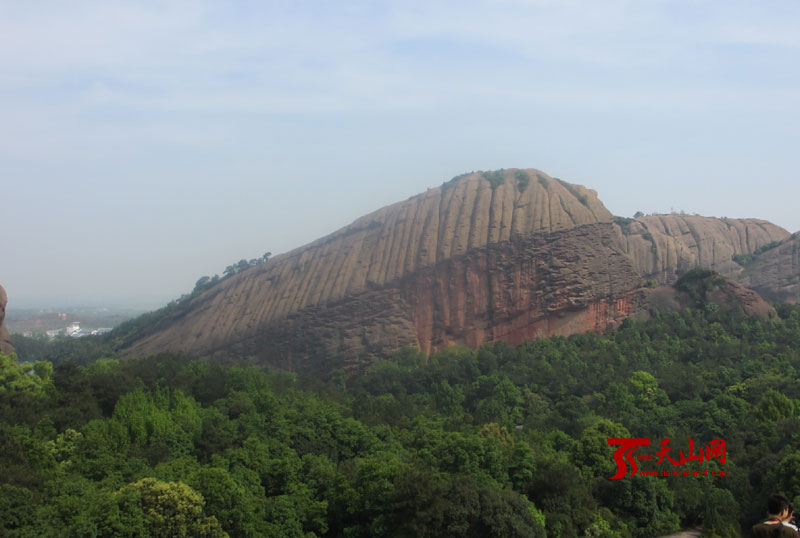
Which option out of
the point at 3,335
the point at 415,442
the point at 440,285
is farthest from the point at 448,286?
the point at 3,335

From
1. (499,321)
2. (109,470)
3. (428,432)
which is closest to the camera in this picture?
(109,470)

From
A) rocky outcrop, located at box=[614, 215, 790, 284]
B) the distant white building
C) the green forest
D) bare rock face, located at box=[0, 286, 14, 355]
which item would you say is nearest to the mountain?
the green forest

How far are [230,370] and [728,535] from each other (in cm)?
2760

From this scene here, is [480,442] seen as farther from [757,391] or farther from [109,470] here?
[757,391]

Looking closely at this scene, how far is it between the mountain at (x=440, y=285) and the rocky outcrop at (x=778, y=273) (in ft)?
49.7

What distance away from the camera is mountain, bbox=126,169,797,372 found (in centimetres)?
5212

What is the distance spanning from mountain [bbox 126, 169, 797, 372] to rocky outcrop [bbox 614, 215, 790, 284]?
428 inches

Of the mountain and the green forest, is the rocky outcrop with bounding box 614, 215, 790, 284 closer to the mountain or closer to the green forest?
the mountain

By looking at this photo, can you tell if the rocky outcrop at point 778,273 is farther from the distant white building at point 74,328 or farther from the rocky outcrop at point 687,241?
the distant white building at point 74,328

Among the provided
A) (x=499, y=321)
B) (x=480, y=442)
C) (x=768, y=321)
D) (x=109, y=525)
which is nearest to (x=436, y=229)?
(x=499, y=321)

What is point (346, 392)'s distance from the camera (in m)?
47.8

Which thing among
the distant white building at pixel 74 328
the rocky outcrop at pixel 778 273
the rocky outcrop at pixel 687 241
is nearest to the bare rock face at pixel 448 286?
the rocky outcrop at pixel 687 241

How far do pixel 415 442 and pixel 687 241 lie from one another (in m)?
49.3

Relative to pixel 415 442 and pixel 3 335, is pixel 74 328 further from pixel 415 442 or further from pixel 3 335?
pixel 415 442
